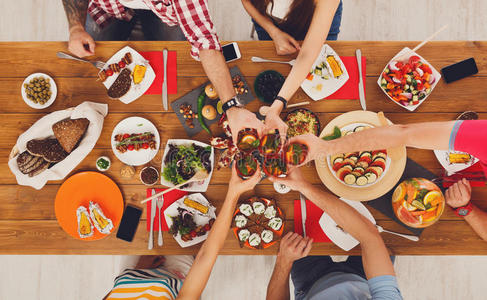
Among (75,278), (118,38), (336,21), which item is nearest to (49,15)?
(118,38)

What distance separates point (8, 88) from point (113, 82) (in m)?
0.64

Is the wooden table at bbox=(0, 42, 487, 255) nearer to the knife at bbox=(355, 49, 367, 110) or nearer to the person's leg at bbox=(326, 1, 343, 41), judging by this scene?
the knife at bbox=(355, 49, 367, 110)

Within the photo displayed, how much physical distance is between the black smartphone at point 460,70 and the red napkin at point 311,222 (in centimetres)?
104

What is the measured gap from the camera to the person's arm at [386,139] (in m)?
1.34

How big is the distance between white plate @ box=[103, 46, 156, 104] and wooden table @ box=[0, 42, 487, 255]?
0.04 metres

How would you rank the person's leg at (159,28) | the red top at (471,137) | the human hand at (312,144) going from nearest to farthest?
1. the red top at (471,137)
2. the human hand at (312,144)
3. the person's leg at (159,28)

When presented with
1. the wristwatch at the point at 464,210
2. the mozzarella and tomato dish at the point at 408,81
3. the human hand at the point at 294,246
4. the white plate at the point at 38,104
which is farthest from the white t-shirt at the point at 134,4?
the wristwatch at the point at 464,210

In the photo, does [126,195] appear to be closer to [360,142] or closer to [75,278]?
[360,142]

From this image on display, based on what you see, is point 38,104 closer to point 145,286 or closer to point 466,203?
point 145,286

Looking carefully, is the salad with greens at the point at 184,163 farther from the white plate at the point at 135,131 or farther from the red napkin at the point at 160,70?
the red napkin at the point at 160,70

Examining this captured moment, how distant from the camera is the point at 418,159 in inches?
60.3

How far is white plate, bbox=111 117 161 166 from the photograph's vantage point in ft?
5.06

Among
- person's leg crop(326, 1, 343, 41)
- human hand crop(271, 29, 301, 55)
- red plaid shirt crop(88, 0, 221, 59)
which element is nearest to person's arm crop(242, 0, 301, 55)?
human hand crop(271, 29, 301, 55)

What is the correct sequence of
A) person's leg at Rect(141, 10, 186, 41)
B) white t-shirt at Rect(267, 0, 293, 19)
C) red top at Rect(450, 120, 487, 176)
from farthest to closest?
person's leg at Rect(141, 10, 186, 41) < white t-shirt at Rect(267, 0, 293, 19) < red top at Rect(450, 120, 487, 176)
